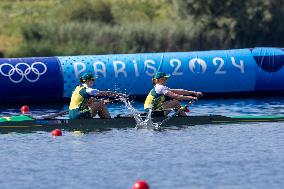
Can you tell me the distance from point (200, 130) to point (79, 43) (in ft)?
91.0

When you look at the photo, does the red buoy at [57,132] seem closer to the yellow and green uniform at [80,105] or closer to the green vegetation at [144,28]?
the yellow and green uniform at [80,105]

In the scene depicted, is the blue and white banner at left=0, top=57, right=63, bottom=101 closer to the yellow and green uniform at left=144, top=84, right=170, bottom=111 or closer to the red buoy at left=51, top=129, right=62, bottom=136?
the yellow and green uniform at left=144, top=84, right=170, bottom=111

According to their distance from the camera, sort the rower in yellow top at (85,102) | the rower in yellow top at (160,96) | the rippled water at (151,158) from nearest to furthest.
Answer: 1. the rippled water at (151,158)
2. the rower in yellow top at (85,102)
3. the rower in yellow top at (160,96)

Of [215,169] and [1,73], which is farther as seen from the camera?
[1,73]

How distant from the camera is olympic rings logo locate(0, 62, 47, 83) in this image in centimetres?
3422

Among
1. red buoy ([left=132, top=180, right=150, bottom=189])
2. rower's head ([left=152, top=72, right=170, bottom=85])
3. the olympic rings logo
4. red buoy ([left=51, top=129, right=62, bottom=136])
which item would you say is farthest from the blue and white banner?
red buoy ([left=132, top=180, right=150, bottom=189])

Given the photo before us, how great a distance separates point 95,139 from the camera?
25.1m

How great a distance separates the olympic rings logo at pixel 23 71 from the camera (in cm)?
3422

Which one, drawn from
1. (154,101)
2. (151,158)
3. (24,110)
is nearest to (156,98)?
(154,101)

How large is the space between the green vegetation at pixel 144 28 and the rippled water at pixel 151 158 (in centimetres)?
2677

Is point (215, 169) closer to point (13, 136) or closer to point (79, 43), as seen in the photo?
point (13, 136)

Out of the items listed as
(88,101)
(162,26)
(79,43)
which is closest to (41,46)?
(79,43)

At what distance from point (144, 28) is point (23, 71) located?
21.0 m

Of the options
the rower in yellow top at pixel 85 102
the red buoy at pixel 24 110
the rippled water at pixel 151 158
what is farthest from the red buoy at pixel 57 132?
the red buoy at pixel 24 110
